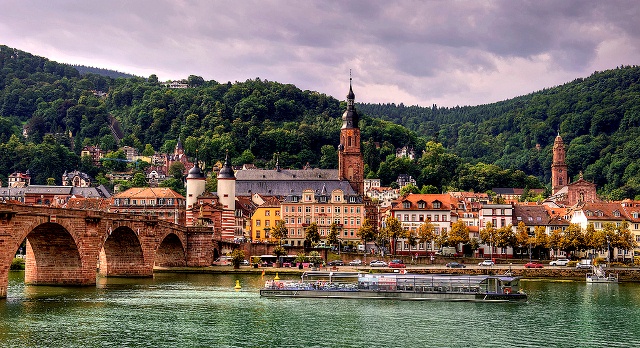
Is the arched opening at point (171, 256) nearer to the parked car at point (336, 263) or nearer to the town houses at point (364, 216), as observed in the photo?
the town houses at point (364, 216)

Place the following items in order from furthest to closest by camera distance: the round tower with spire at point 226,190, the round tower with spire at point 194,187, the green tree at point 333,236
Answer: the round tower with spire at point 194,187
the round tower with spire at point 226,190
the green tree at point 333,236

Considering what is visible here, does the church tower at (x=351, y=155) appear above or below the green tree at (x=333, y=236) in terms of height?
above

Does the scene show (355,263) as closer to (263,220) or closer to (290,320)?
(263,220)

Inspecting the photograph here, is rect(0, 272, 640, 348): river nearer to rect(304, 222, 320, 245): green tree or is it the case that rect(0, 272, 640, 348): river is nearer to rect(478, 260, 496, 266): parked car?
rect(478, 260, 496, 266): parked car

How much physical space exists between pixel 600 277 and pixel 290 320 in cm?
4826

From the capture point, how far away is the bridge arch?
99625 mm

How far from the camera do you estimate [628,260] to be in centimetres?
12494

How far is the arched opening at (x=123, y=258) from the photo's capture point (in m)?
99.8

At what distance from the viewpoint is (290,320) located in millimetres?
66312

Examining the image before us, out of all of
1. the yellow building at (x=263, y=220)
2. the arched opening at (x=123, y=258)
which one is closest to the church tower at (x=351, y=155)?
the yellow building at (x=263, y=220)

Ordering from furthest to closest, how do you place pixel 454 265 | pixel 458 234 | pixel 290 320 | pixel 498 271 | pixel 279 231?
pixel 279 231, pixel 458 234, pixel 454 265, pixel 498 271, pixel 290 320

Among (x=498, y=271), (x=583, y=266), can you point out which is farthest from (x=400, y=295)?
(x=583, y=266)

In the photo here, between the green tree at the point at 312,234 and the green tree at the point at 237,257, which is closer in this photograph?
the green tree at the point at 237,257

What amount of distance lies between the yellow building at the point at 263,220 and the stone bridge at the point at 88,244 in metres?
27.1
